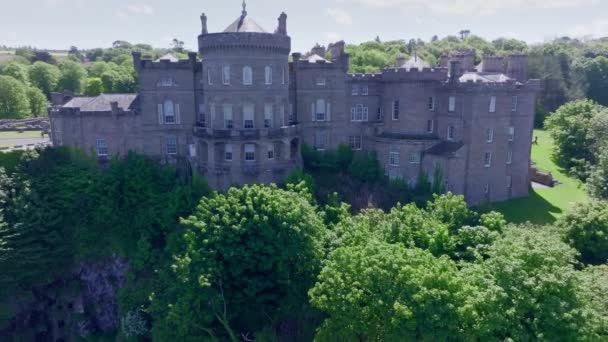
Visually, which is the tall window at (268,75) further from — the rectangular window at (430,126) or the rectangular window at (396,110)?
the rectangular window at (430,126)

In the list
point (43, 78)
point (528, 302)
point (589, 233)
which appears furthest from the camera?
point (43, 78)

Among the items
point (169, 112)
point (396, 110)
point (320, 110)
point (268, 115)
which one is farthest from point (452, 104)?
point (169, 112)

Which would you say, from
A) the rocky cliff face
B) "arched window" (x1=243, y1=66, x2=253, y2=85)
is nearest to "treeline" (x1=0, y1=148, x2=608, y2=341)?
the rocky cliff face

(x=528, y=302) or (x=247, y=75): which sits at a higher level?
(x=247, y=75)

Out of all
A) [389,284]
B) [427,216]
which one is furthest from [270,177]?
[389,284]

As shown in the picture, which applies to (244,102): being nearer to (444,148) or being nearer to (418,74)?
(418,74)

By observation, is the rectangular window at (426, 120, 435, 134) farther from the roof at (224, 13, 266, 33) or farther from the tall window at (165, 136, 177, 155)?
the tall window at (165, 136, 177, 155)

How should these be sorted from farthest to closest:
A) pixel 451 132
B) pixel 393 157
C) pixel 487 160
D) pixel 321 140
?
pixel 321 140 → pixel 393 157 → pixel 487 160 → pixel 451 132

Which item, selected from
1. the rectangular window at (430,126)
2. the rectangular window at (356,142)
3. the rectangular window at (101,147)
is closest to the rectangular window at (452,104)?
the rectangular window at (430,126)
